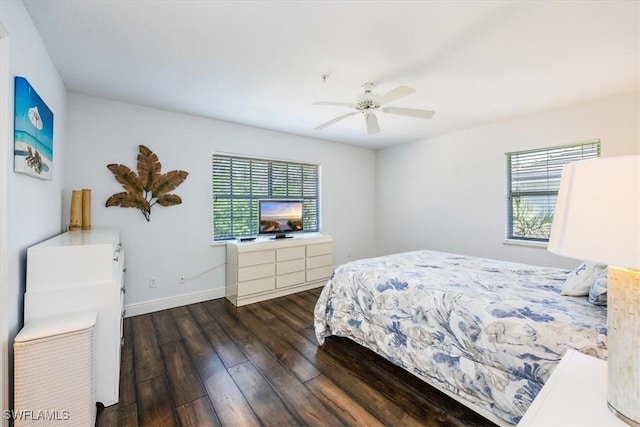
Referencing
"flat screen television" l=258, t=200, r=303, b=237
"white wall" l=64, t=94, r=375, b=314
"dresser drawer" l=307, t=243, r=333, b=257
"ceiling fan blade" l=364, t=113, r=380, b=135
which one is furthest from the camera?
"dresser drawer" l=307, t=243, r=333, b=257

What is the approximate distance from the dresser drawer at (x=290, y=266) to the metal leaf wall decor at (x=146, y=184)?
1548 millimetres

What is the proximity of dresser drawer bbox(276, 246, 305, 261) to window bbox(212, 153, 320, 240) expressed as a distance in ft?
2.04

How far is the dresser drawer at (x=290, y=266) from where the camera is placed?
3.75 metres

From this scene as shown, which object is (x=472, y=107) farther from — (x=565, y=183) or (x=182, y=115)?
(x=182, y=115)

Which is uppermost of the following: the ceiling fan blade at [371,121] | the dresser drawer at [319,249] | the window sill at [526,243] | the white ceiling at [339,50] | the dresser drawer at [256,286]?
the white ceiling at [339,50]

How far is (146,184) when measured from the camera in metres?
3.14

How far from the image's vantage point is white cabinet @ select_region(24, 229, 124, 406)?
5.09ft

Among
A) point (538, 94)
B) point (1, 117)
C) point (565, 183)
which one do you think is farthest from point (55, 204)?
point (538, 94)

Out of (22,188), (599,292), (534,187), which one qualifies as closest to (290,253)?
(22,188)

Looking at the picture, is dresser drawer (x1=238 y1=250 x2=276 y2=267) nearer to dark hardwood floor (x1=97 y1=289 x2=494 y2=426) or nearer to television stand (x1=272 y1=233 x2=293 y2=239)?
television stand (x1=272 y1=233 x2=293 y2=239)

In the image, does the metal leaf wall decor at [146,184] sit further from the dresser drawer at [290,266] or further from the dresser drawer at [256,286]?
the dresser drawer at [290,266]

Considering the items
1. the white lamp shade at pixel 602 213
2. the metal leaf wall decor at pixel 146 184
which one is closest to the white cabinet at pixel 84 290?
the metal leaf wall decor at pixel 146 184

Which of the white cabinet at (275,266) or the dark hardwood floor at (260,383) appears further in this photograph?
the white cabinet at (275,266)

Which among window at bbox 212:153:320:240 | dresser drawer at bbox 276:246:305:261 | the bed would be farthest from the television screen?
the bed
